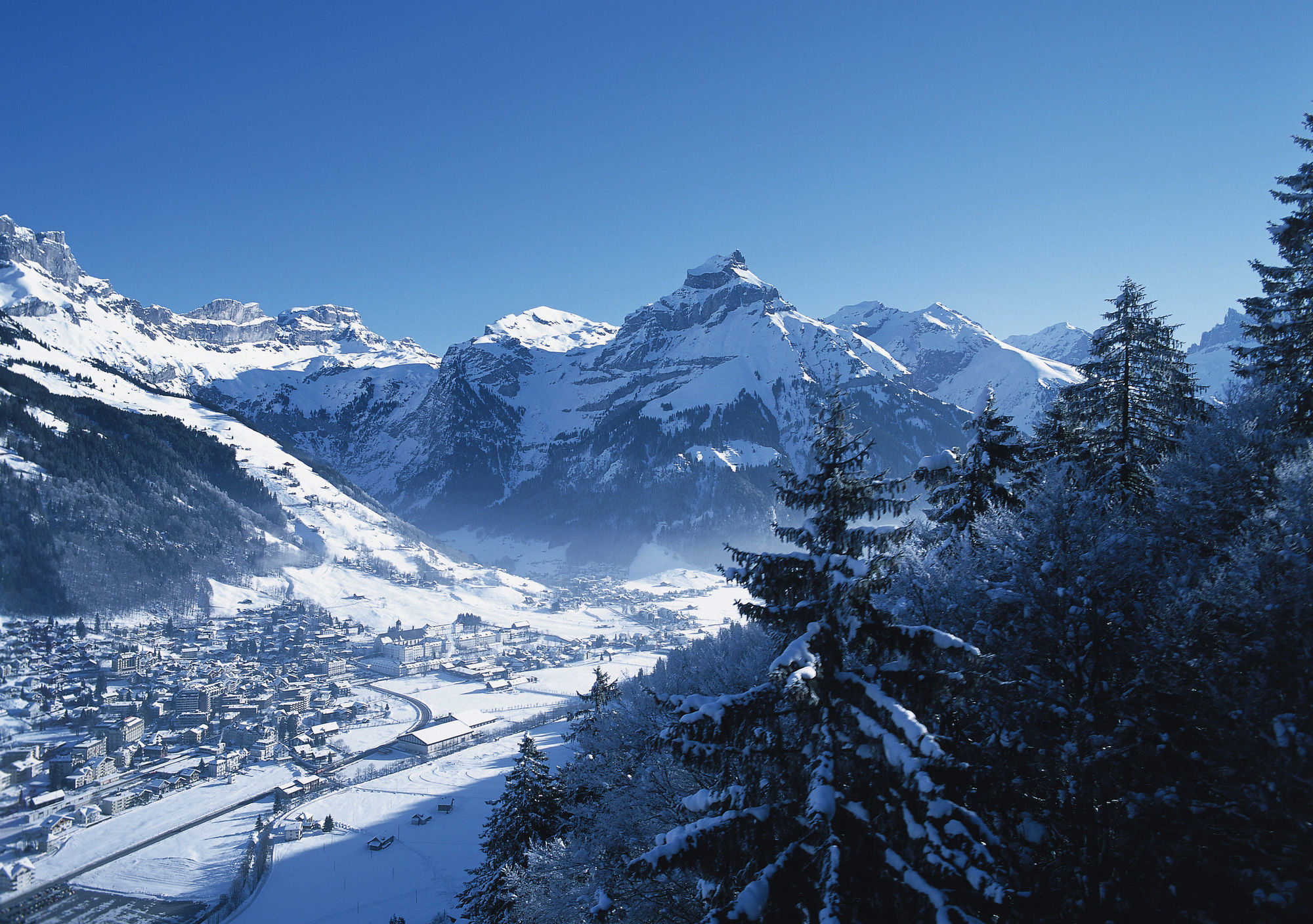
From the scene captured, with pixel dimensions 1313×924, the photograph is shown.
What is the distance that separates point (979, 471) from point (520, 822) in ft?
66.9

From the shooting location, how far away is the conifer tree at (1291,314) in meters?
17.7

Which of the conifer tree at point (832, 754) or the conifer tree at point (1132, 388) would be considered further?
the conifer tree at point (1132, 388)

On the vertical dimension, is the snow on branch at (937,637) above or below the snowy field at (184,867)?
above

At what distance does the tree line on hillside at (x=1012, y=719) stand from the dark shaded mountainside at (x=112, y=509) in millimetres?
93111

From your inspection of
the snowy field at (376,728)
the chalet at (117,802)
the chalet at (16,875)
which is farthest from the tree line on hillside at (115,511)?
the chalet at (16,875)

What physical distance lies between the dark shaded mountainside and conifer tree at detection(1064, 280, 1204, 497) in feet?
340

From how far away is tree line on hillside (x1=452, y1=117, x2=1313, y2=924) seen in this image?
6.79 m

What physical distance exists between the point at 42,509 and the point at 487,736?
2999 inches

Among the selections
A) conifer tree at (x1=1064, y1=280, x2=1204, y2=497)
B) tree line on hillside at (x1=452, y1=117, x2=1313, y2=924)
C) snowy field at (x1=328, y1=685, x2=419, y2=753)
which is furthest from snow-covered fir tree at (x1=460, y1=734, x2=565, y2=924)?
snowy field at (x1=328, y1=685, x2=419, y2=753)

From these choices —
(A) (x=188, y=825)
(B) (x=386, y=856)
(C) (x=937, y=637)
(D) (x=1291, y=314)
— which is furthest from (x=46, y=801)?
(D) (x=1291, y=314)

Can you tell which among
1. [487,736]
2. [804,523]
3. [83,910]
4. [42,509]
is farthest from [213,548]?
[804,523]

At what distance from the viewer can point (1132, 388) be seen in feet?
74.4

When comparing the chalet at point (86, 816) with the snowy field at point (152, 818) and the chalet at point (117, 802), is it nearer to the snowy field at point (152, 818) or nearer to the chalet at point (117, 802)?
the snowy field at point (152, 818)

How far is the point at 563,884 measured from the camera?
15.5 metres
